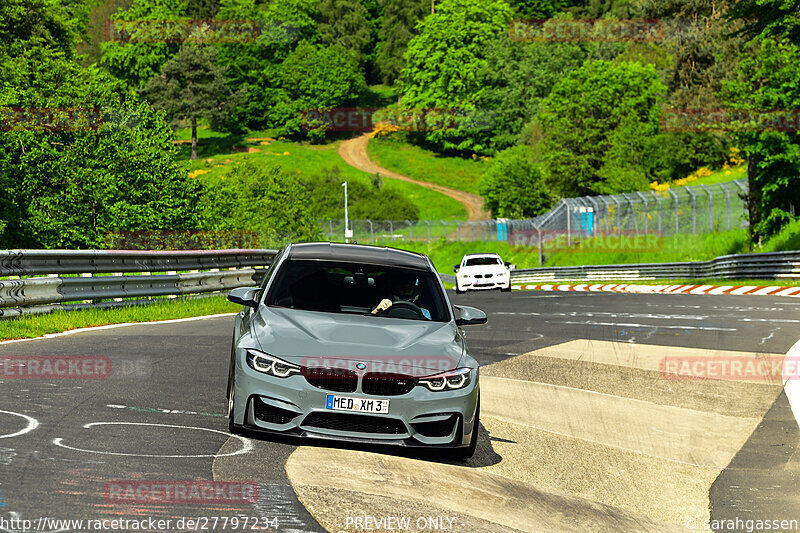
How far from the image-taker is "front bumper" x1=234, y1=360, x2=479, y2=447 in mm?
6645

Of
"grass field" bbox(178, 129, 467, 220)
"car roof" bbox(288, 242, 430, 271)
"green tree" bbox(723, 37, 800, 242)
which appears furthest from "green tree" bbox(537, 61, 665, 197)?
"car roof" bbox(288, 242, 430, 271)

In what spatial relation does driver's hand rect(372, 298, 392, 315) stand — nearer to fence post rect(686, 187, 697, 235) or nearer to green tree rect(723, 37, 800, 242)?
green tree rect(723, 37, 800, 242)

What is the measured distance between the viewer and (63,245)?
48.8 m

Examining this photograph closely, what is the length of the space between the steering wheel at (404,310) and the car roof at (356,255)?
484mm

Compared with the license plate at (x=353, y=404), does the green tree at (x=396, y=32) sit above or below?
above

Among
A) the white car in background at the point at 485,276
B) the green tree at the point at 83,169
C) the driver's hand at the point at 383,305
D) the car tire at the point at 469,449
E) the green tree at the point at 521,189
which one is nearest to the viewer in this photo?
the car tire at the point at 469,449

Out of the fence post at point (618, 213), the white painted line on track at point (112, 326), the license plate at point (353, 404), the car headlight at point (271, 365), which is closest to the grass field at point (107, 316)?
the white painted line on track at point (112, 326)

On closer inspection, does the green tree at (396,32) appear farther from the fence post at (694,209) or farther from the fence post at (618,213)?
the fence post at (694,209)

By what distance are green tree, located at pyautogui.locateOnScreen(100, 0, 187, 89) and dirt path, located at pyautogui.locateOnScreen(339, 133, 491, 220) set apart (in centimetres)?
3349

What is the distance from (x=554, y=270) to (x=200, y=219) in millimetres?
19549

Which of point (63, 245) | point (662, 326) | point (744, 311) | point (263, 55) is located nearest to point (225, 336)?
point (662, 326)

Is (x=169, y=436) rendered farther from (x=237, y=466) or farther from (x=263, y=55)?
(x=263, y=55)

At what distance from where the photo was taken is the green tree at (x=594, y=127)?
74.9 m

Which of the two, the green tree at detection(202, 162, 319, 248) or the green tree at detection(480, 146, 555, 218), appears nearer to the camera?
the green tree at detection(202, 162, 319, 248)
